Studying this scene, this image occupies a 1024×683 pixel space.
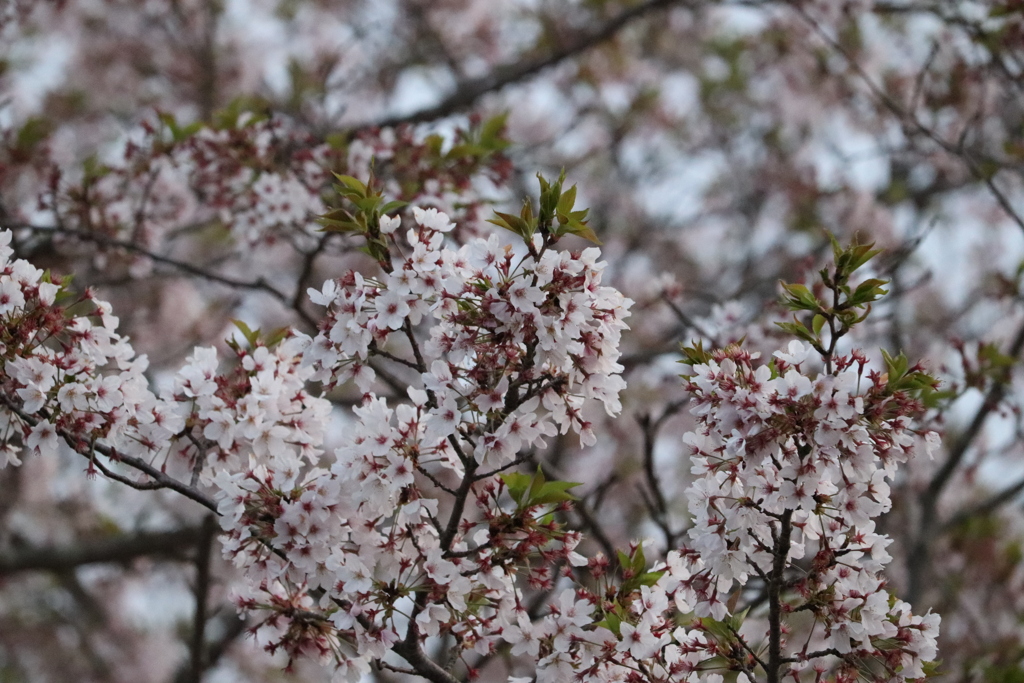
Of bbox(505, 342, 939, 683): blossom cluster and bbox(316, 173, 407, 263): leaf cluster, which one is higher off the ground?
bbox(316, 173, 407, 263): leaf cluster

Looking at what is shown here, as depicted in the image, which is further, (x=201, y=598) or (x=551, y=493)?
(x=201, y=598)

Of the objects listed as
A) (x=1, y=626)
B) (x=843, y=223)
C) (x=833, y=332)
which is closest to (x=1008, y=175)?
(x=843, y=223)

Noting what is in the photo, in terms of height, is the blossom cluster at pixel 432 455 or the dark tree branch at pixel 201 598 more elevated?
the dark tree branch at pixel 201 598

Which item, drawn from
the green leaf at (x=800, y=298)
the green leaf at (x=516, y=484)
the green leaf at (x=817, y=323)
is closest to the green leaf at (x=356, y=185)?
the green leaf at (x=516, y=484)

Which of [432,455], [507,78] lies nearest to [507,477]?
[432,455]

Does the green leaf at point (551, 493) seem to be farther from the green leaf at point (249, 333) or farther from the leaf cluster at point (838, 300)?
the green leaf at point (249, 333)

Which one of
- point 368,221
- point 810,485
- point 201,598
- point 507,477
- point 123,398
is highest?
point 201,598

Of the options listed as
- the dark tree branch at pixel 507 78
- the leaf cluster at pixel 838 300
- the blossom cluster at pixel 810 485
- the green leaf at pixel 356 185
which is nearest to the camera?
the blossom cluster at pixel 810 485

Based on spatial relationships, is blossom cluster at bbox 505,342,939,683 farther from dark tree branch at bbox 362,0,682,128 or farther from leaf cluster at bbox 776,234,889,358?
dark tree branch at bbox 362,0,682,128

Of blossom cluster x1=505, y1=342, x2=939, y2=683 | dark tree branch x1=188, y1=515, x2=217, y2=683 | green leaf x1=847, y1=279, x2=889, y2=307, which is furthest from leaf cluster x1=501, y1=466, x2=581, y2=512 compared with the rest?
dark tree branch x1=188, y1=515, x2=217, y2=683

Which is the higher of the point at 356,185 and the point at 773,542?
the point at 356,185

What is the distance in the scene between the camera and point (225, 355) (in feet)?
25.9

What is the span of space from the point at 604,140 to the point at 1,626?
848cm

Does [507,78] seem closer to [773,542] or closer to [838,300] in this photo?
[838,300]
